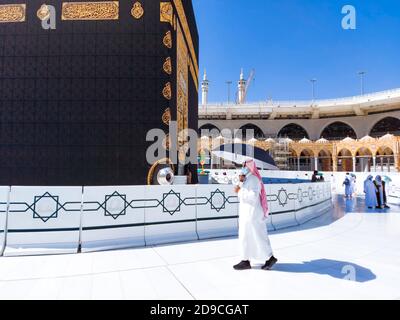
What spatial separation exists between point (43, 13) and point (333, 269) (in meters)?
8.79

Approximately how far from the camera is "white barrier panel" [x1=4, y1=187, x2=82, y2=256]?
10.8 ft

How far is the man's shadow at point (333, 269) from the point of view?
254 centimetres

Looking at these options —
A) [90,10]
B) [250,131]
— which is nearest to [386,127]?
[250,131]

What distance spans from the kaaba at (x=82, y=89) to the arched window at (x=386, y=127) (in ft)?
118

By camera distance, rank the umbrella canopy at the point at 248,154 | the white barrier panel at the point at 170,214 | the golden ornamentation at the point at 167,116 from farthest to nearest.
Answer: the umbrella canopy at the point at 248,154
the golden ornamentation at the point at 167,116
the white barrier panel at the point at 170,214

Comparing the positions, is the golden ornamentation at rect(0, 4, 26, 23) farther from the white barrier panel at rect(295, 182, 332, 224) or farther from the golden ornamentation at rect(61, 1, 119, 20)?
the white barrier panel at rect(295, 182, 332, 224)

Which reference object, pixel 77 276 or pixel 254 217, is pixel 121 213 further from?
pixel 254 217

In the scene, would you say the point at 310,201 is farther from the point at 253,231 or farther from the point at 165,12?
the point at 165,12

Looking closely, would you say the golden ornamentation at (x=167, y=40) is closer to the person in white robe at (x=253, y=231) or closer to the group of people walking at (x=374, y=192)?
the person in white robe at (x=253, y=231)

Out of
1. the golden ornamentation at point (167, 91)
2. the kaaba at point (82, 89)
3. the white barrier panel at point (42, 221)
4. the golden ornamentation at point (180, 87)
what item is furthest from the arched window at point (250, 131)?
the white barrier panel at point (42, 221)

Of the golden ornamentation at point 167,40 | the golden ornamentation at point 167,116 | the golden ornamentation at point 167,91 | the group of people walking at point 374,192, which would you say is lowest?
the group of people walking at point 374,192

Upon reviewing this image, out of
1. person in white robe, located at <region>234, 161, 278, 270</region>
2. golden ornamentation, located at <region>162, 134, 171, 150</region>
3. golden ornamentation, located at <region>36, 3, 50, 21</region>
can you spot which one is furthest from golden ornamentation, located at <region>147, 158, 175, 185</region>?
golden ornamentation, located at <region>36, 3, 50, 21</region>

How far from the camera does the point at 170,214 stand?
4102mm

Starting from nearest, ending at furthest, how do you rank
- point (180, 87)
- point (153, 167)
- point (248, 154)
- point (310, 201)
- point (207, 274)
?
point (207, 274) → point (310, 201) → point (153, 167) → point (248, 154) → point (180, 87)
